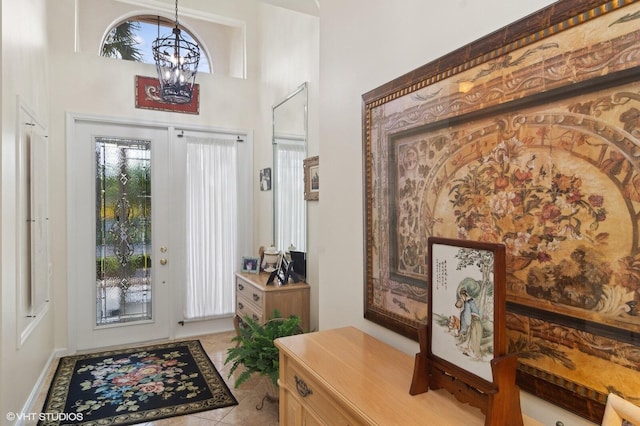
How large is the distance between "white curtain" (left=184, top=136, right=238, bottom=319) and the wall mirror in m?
0.78

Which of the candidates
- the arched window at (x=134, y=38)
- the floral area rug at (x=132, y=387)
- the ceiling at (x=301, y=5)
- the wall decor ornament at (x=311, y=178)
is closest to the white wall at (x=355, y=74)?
the ceiling at (x=301, y=5)

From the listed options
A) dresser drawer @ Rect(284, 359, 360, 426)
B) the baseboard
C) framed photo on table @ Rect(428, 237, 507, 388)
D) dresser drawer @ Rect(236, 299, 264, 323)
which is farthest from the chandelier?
framed photo on table @ Rect(428, 237, 507, 388)

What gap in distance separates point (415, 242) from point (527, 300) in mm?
508

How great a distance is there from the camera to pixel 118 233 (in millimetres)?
4184

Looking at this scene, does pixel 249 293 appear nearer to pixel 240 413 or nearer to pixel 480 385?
pixel 240 413

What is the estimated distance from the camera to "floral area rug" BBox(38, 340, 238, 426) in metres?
2.75

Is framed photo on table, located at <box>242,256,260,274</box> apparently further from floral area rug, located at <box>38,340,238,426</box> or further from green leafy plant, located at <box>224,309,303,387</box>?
green leafy plant, located at <box>224,309,303,387</box>

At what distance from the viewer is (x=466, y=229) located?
4.31 feet

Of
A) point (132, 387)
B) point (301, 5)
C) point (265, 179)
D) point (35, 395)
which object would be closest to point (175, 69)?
point (301, 5)

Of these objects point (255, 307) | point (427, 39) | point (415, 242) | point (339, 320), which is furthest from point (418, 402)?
point (255, 307)

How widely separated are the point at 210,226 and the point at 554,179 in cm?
402

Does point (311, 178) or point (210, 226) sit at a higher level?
point (311, 178)

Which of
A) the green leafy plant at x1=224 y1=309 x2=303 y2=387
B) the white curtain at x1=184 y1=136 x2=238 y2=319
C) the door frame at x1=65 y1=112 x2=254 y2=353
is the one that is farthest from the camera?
the white curtain at x1=184 y1=136 x2=238 y2=319

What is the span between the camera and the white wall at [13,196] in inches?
89.9
